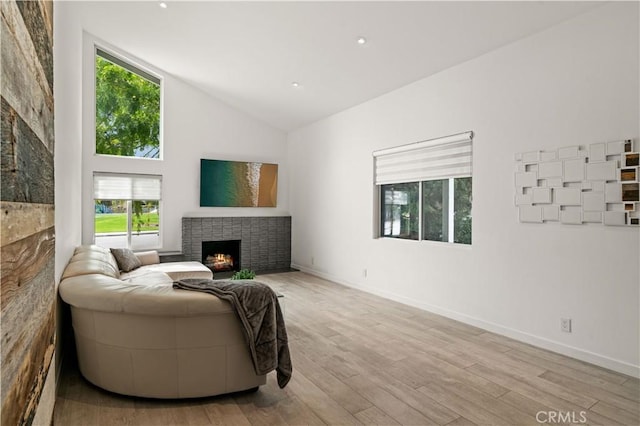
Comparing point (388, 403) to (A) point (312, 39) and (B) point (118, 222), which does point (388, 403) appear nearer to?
(A) point (312, 39)

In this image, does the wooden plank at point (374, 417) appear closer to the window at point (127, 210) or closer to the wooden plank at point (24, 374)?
the wooden plank at point (24, 374)

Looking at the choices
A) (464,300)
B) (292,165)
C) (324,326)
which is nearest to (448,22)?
(464,300)

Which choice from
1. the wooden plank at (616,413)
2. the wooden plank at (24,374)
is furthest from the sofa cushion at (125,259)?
the wooden plank at (616,413)

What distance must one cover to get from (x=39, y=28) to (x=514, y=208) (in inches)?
154

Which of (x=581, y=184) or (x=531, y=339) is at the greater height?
(x=581, y=184)

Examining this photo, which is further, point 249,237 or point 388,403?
point 249,237

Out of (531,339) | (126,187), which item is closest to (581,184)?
(531,339)

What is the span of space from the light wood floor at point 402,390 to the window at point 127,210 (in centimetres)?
369

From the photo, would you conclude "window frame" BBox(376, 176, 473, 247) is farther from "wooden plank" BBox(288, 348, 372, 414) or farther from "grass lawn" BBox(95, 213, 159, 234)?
"grass lawn" BBox(95, 213, 159, 234)

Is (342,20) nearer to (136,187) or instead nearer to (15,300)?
(15,300)

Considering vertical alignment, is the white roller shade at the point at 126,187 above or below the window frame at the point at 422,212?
above

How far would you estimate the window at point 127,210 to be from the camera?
19.8 ft

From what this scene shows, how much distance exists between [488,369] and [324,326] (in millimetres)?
1718

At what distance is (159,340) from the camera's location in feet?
7.71
